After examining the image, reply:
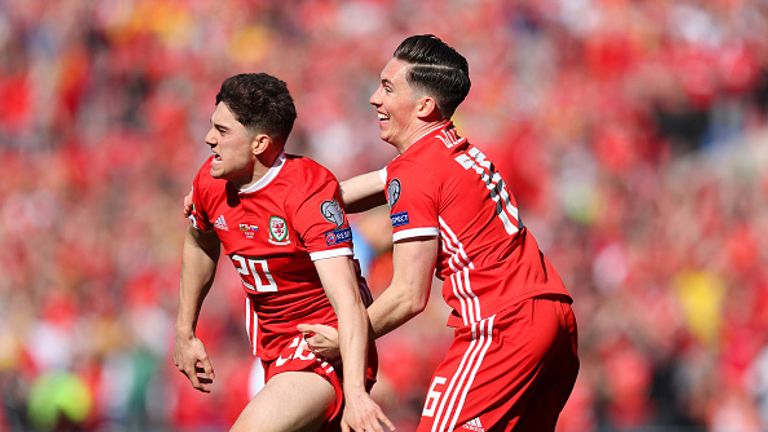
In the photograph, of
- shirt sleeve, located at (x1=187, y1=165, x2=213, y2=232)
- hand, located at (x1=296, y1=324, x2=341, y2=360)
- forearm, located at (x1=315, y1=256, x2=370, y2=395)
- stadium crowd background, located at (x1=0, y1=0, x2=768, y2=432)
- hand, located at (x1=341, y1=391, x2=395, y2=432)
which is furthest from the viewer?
stadium crowd background, located at (x1=0, y1=0, x2=768, y2=432)

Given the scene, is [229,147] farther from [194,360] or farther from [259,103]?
[194,360]

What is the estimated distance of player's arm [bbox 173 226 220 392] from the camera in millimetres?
6320

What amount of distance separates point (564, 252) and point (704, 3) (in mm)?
3088

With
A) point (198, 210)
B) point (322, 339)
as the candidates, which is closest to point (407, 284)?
point (322, 339)

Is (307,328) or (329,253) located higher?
(329,253)

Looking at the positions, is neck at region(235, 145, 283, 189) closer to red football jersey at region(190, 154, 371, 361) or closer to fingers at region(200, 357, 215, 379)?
red football jersey at region(190, 154, 371, 361)

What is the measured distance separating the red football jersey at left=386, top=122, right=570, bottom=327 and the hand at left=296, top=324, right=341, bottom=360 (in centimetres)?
47

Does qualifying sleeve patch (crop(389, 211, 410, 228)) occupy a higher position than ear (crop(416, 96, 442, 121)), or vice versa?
ear (crop(416, 96, 442, 121))

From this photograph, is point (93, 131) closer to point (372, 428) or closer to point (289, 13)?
point (289, 13)

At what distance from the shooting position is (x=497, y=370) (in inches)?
215

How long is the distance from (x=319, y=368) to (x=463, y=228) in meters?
0.87

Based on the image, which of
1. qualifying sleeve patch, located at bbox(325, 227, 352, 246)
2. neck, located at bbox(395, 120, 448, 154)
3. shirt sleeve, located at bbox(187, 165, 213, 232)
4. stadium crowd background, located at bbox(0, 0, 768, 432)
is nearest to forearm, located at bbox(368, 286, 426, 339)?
qualifying sleeve patch, located at bbox(325, 227, 352, 246)

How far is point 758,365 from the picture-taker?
36.1ft

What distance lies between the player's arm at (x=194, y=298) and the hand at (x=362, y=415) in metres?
1.22
